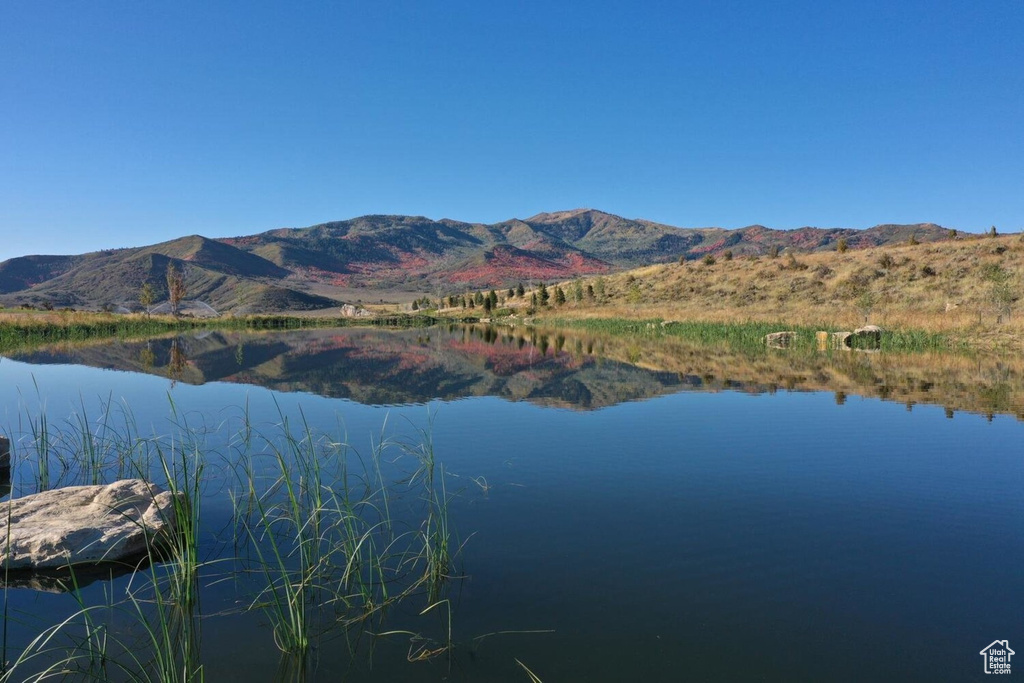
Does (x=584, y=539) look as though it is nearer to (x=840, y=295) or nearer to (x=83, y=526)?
(x=83, y=526)

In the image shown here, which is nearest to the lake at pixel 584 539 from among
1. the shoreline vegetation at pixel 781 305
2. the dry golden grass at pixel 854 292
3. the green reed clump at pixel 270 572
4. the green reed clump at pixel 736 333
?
the green reed clump at pixel 270 572

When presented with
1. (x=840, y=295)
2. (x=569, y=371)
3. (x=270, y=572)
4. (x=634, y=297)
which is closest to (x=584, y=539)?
(x=270, y=572)

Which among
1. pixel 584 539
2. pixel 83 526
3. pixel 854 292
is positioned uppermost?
pixel 854 292

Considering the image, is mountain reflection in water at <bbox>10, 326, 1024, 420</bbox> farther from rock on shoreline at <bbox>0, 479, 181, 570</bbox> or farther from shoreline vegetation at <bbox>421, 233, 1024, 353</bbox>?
rock on shoreline at <bbox>0, 479, 181, 570</bbox>

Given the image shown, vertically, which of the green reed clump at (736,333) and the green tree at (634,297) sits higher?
the green tree at (634,297)

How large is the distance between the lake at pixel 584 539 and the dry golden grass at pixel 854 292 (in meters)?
24.3

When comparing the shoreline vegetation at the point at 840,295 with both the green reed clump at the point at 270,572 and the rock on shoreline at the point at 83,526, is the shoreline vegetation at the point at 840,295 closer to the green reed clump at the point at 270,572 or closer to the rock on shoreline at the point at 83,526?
the green reed clump at the point at 270,572

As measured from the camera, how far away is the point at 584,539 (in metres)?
7.14

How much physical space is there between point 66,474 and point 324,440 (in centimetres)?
410

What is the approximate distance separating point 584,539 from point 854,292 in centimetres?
5608
